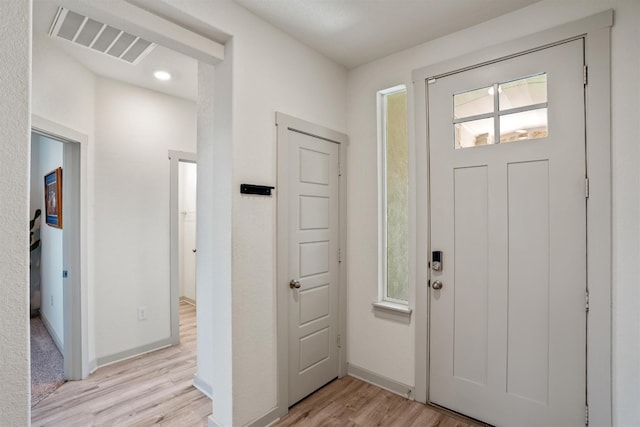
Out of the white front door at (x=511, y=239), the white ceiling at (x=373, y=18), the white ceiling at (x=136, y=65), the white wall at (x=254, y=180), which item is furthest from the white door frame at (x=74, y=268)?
the white front door at (x=511, y=239)

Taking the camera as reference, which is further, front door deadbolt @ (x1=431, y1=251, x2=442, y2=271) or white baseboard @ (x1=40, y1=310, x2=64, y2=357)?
white baseboard @ (x1=40, y1=310, x2=64, y2=357)

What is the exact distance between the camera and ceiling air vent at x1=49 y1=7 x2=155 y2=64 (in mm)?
2010

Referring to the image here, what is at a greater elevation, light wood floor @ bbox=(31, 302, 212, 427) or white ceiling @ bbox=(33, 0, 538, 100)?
white ceiling @ bbox=(33, 0, 538, 100)

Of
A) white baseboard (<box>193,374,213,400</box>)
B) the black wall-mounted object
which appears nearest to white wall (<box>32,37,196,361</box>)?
white baseboard (<box>193,374,213,400</box>)

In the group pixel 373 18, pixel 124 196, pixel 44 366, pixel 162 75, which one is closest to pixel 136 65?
pixel 162 75

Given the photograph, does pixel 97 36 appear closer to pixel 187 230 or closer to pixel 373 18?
pixel 373 18

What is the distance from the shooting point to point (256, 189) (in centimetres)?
209

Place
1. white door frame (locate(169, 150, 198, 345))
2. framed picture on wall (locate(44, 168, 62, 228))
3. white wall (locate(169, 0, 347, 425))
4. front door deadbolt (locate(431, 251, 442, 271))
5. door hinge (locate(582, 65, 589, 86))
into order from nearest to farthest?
door hinge (locate(582, 65, 589, 86)) < white wall (locate(169, 0, 347, 425)) < front door deadbolt (locate(431, 251, 442, 271)) < framed picture on wall (locate(44, 168, 62, 228)) < white door frame (locate(169, 150, 198, 345))

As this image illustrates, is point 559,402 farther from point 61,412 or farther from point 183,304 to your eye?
point 183,304

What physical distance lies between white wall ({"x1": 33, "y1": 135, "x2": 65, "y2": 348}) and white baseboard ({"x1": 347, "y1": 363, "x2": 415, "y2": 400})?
2.82m

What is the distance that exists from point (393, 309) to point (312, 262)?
0.73 m

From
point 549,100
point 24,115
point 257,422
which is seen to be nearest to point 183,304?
point 257,422

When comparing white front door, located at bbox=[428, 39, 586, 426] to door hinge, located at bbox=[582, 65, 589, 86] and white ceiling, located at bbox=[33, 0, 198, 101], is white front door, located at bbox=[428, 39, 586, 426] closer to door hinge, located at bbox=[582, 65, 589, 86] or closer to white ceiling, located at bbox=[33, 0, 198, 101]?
door hinge, located at bbox=[582, 65, 589, 86]

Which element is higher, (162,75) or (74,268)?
(162,75)
